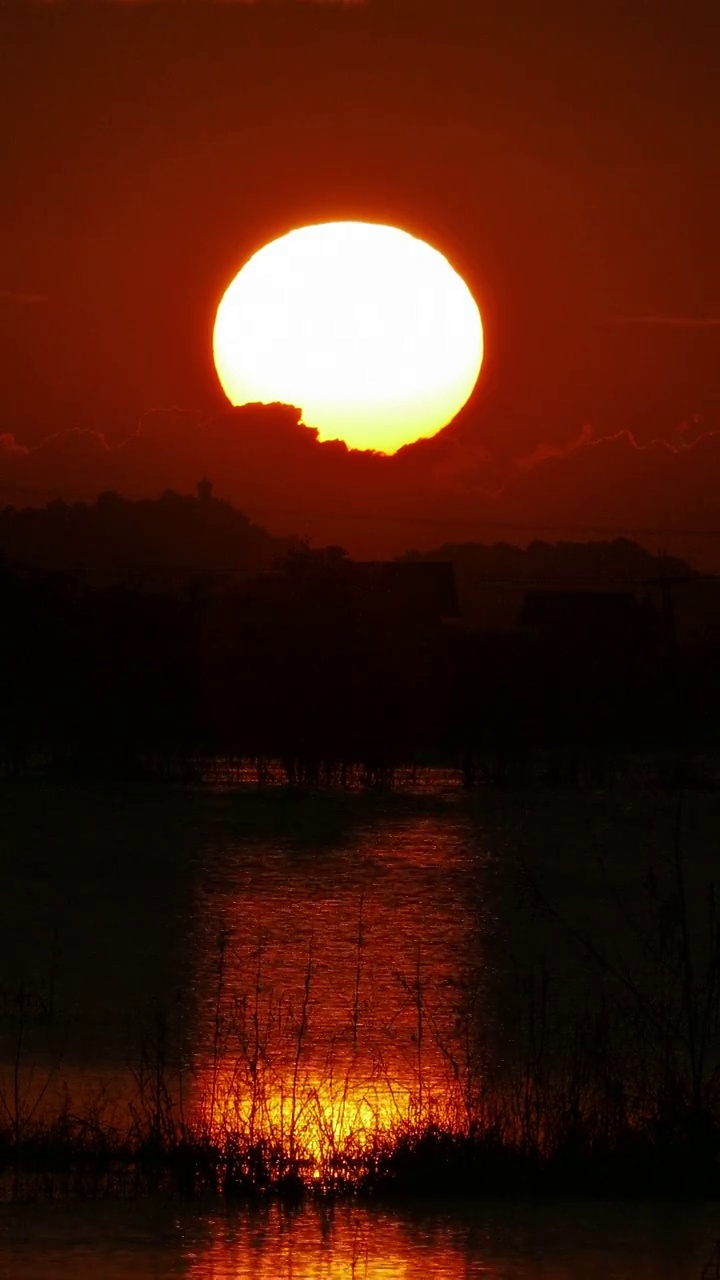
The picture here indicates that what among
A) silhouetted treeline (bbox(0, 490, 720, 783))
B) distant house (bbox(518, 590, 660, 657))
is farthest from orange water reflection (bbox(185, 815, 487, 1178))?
distant house (bbox(518, 590, 660, 657))

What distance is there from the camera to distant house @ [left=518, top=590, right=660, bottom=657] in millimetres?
58312

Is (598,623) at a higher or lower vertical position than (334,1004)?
higher

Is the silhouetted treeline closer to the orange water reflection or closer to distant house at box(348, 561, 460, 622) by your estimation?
distant house at box(348, 561, 460, 622)

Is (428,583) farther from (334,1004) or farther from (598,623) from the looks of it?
(334,1004)

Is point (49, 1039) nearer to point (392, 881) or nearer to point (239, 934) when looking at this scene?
point (239, 934)

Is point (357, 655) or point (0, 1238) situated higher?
point (357, 655)

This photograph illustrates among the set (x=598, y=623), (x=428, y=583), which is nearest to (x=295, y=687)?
(x=598, y=623)

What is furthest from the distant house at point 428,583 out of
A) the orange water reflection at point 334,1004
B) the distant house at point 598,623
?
the orange water reflection at point 334,1004

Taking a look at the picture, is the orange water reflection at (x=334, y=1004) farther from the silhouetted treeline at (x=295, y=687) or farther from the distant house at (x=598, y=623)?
the distant house at (x=598, y=623)

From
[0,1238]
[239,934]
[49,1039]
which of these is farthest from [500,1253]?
[239,934]

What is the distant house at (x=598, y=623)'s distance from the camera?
5831cm

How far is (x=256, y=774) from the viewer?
1752 inches

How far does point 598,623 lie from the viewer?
6338cm

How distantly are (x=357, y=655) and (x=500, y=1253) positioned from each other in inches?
1530
